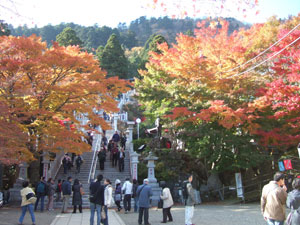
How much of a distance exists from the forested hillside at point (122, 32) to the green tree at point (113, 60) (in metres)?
17.0

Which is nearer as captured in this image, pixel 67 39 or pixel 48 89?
pixel 48 89

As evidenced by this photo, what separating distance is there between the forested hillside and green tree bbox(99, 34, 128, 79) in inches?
668

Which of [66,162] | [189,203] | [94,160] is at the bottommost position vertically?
[189,203]

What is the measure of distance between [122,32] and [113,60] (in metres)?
63.6

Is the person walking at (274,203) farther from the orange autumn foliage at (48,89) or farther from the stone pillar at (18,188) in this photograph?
the stone pillar at (18,188)

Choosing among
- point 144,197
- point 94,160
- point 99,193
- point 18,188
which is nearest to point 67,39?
point 94,160

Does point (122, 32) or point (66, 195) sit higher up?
point (122, 32)

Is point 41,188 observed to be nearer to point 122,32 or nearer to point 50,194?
point 50,194

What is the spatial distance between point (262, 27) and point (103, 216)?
826 inches

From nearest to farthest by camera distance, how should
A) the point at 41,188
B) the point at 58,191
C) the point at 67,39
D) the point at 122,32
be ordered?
the point at 41,188, the point at 58,191, the point at 67,39, the point at 122,32

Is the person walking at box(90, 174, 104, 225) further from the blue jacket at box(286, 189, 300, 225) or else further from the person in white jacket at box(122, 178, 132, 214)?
the person in white jacket at box(122, 178, 132, 214)

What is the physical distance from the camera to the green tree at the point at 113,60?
1631 inches

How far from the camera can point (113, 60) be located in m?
42.2

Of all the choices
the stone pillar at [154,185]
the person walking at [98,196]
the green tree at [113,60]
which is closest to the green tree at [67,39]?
the green tree at [113,60]
